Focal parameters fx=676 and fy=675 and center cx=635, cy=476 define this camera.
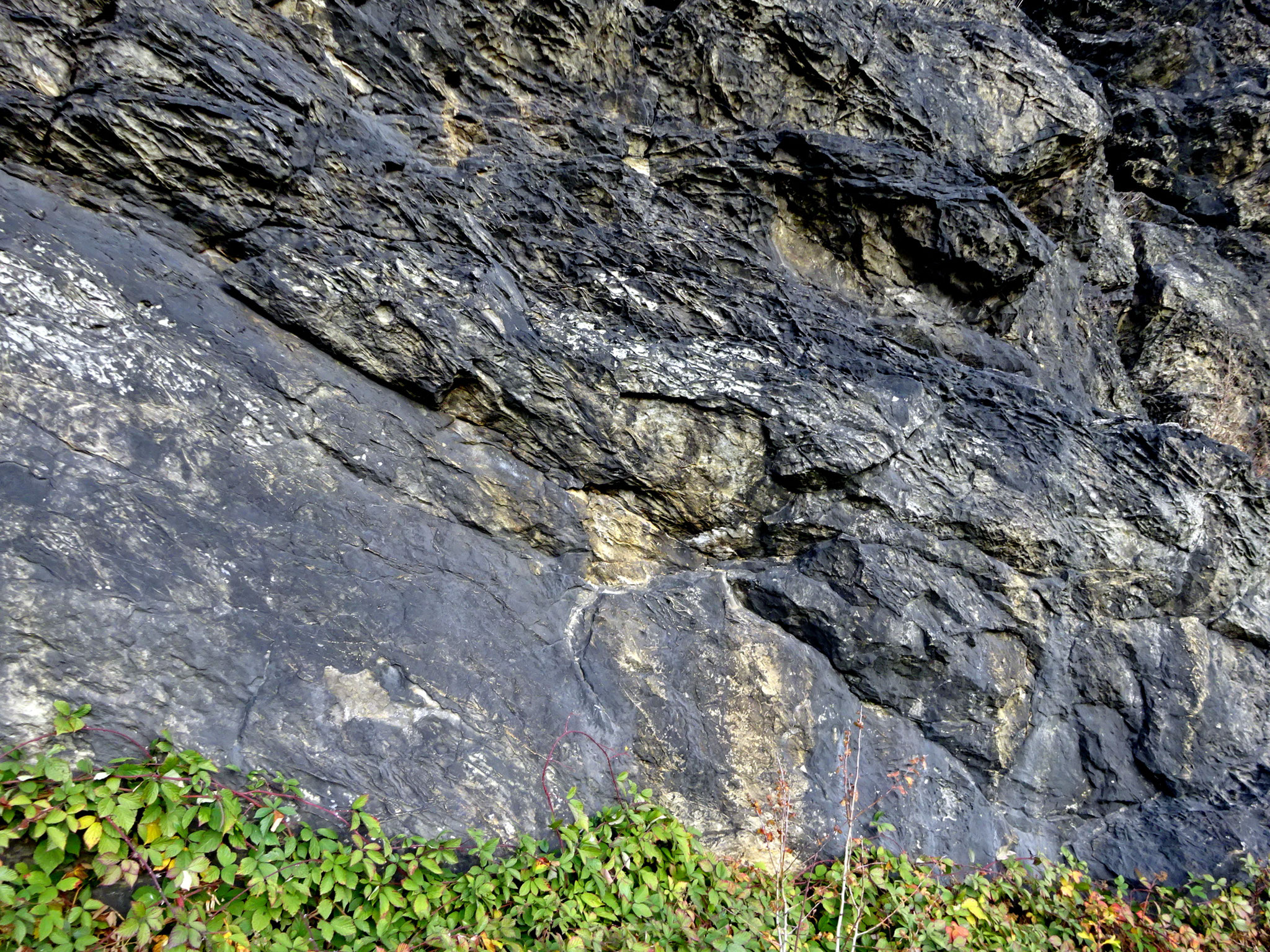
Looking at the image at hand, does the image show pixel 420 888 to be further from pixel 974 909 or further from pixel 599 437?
pixel 974 909

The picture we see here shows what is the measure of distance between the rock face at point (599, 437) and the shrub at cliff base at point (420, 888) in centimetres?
19

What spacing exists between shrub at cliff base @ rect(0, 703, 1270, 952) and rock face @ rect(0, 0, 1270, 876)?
192mm

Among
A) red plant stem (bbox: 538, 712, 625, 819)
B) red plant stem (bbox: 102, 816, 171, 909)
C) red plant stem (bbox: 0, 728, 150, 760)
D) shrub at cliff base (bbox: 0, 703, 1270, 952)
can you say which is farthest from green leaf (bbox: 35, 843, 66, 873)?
red plant stem (bbox: 538, 712, 625, 819)

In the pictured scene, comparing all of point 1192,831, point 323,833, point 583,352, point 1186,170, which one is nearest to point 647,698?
point 323,833

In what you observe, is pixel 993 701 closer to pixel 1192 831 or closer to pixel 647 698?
pixel 1192 831

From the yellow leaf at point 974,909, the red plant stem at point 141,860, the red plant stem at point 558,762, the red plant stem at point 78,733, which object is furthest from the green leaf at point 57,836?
the yellow leaf at point 974,909

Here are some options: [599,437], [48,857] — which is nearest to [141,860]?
[48,857]

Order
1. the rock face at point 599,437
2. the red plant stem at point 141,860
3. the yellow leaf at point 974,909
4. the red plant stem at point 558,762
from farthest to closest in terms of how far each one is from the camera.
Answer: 1. the yellow leaf at point 974,909
2. the red plant stem at point 558,762
3. the rock face at point 599,437
4. the red plant stem at point 141,860

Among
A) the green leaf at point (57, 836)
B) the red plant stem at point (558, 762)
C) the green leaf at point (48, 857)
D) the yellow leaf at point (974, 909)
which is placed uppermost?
the yellow leaf at point (974, 909)

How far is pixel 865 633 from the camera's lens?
3910 mm

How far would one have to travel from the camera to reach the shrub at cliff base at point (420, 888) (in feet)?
7.22

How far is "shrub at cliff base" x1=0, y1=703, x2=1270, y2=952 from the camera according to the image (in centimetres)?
220

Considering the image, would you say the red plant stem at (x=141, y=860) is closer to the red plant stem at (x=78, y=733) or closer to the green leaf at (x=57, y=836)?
the green leaf at (x=57, y=836)

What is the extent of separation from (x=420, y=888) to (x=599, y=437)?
233cm
